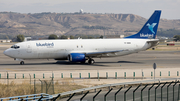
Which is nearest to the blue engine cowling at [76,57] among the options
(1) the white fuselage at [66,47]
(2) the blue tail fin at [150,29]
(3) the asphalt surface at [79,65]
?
(3) the asphalt surface at [79,65]

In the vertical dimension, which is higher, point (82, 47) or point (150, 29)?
point (150, 29)

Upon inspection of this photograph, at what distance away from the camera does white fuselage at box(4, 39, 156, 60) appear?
173 ft

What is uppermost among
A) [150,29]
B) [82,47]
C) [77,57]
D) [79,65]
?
[150,29]

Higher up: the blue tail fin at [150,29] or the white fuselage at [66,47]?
the blue tail fin at [150,29]

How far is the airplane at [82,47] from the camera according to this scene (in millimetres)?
52781

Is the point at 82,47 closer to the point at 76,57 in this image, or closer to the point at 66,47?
the point at 66,47

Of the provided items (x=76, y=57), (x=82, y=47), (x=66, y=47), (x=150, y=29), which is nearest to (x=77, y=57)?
(x=76, y=57)

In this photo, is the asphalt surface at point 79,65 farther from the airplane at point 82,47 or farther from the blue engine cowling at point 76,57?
the airplane at point 82,47

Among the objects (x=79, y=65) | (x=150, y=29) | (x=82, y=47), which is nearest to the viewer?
(x=79, y=65)

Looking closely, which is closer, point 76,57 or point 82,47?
point 76,57

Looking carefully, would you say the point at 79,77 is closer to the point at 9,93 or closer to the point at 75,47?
the point at 9,93

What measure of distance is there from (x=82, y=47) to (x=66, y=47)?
3.22 metres

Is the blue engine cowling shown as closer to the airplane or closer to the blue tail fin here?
the airplane

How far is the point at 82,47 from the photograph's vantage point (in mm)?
56656
